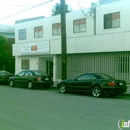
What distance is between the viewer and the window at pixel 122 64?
1888cm

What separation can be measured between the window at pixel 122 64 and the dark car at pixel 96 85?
16.6 ft

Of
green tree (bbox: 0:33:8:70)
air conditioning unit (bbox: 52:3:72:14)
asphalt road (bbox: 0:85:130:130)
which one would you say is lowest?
asphalt road (bbox: 0:85:130:130)

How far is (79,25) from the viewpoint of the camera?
22.2 m

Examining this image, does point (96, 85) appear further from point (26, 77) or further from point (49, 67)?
point (49, 67)

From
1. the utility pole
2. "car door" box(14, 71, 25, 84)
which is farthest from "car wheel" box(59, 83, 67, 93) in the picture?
"car door" box(14, 71, 25, 84)

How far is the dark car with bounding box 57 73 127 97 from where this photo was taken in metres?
13.4

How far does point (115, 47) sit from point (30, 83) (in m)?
7.09

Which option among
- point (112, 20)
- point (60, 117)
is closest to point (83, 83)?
point (60, 117)

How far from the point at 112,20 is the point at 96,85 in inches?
311

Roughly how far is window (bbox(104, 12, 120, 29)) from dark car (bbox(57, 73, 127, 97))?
6.73 metres

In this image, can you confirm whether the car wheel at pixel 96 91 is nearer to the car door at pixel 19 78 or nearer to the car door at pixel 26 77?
the car door at pixel 26 77

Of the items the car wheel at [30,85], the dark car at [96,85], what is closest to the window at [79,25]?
the car wheel at [30,85]

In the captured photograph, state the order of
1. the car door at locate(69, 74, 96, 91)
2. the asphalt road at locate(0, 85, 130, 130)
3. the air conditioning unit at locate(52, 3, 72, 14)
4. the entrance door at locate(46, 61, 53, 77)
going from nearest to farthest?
the asphalt road at locate(0, 85, 130, 130) → the car door at locate(69, 74, 96, 91) → the air conditioning unit at locate(52, 3, 72, 14) → the entrance door at locate(46, 61, 53, 77)

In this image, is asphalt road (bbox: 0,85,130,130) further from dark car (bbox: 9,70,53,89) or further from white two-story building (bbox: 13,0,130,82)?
white two-story building (bbox: 13,0,130,82)
